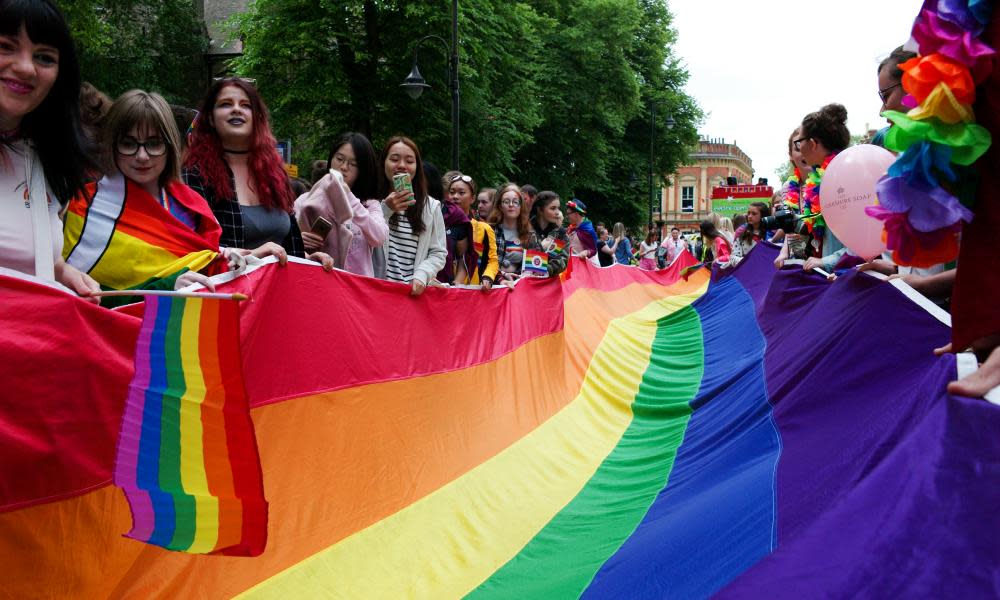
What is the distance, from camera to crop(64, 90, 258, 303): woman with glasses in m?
3.29

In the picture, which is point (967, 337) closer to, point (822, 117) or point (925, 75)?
point (925, 75)

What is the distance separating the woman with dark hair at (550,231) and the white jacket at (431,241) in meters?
2.48

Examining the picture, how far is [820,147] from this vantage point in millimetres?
6523

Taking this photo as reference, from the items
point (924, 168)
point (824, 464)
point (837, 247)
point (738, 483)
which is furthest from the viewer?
point (837, 247)

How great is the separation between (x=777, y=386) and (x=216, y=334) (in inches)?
130

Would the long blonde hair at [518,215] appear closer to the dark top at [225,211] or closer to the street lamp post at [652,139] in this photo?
the dark top at [225,211]

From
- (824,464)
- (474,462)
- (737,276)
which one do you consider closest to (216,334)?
(824,464)

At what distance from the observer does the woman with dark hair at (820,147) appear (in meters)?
6.39

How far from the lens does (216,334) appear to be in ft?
8.96

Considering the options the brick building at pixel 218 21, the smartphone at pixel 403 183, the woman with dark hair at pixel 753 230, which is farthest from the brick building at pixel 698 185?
the smartphone at pixel 403 183

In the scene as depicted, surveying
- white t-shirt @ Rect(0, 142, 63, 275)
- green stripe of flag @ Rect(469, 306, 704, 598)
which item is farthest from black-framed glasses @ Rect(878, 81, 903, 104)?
white t-shirt @ Rect(0, 142, 63, 275)

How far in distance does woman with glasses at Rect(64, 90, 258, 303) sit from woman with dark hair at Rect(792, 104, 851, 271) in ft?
13.8

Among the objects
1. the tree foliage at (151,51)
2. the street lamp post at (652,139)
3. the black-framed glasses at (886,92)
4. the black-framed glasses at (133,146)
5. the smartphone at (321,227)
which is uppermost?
the tree foliage at (151,51)

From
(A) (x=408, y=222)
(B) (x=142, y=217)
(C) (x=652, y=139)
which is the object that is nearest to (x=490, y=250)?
(A) (x=408, y=222)
